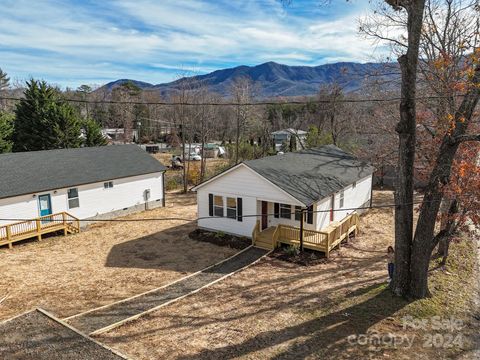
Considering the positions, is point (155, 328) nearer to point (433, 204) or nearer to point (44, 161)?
point (433, 204)

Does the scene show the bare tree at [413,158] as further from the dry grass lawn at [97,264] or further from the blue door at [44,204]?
the blue door at [44,204]

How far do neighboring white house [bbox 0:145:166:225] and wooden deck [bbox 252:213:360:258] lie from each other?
1118 centimetres

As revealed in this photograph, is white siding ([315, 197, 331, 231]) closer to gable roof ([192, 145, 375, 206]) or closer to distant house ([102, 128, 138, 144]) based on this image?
gable roof ([192, 145, 375, 206])

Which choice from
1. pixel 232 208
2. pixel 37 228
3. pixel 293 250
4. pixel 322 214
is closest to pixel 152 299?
pixel 293 250

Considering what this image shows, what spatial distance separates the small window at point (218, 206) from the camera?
60.9ft

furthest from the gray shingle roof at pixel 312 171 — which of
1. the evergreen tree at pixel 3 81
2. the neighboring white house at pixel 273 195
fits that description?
the evergreen tree at pixel 3 81

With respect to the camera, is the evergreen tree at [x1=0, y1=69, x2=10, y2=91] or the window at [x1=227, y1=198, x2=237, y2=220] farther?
the evergreen tree at [x1=0, y1=69, x2=10, y2=91]

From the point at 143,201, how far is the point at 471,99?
68.7ft

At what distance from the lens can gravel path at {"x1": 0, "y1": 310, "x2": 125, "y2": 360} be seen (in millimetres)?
8242

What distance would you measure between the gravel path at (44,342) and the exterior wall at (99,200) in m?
10.4

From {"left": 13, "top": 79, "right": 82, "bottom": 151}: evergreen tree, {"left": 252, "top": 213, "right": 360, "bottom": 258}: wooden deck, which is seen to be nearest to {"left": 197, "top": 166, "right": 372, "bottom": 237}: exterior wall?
{"left": 252, "top": 213, "right": 360, "bottom": 258}: wooden deck

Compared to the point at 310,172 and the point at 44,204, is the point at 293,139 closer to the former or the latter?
the point at 310,172

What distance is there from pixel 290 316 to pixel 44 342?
653 centimetres

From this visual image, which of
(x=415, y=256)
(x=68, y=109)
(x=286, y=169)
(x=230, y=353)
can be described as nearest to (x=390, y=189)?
(x=286, y=169)
